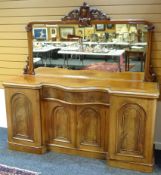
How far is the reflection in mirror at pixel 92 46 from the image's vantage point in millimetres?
3051

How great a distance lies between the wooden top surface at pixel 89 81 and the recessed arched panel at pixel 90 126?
316 mm

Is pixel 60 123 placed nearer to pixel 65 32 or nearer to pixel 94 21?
pixel 65 32

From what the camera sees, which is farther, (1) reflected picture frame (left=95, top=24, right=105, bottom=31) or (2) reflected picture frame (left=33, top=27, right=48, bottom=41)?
(2) reflected picture frame (left=33, top=27, right=48, bottom=41)

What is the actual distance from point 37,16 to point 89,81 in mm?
1104

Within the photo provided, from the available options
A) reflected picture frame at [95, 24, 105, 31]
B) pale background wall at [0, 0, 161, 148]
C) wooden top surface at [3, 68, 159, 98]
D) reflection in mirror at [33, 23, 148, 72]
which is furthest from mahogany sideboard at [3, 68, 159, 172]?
reflected picture frame at [95, 24, 105, 31]

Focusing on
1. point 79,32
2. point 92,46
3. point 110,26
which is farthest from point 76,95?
point 110,26

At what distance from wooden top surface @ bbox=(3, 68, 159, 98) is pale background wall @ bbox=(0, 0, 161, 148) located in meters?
0.34

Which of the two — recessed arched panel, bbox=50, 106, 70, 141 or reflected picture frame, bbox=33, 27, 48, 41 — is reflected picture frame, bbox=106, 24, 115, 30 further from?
recessed arched panel, bbox=50, 106, 70, 141

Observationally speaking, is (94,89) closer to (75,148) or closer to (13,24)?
(75,148)

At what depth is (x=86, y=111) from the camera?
118 inches

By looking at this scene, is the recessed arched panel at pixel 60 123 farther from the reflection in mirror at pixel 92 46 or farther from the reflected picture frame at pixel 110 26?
the reflected picture frame at pixel 110 26

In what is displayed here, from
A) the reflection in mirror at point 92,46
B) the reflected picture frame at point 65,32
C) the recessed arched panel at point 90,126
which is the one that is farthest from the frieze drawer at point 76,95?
the reflected picture frame at point 65,32

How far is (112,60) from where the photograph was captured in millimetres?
3191

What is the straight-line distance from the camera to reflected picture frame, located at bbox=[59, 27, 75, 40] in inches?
127
